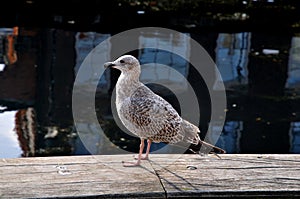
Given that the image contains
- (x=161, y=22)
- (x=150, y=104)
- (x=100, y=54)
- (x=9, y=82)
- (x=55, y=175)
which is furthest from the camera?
(x=161, y=22)

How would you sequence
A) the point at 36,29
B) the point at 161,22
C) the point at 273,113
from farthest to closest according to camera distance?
the point at 161,22
the point at 36,29
the point at 273,113

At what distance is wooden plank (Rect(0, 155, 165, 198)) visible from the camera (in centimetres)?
246

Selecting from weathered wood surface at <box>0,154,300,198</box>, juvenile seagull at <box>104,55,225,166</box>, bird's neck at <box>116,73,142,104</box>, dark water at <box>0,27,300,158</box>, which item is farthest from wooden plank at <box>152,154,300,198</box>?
dark water at <box>0,27,300,158</box>

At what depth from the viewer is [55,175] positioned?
8.61 ft

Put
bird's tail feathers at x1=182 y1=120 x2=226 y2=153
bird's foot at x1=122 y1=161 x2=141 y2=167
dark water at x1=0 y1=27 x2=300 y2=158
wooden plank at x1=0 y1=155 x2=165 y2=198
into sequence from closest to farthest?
wooden plank at x1=0 y1=155 x2=165 y2=198 < bird's foot at x1=122 y1=161 x2=141 y2=167 < bird's tail feathers at x1=182 y1=120 x2=226 y2=153 < dark water at x1=0 y1=27 x2=300 y2=158

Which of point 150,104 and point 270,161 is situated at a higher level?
point 150,104

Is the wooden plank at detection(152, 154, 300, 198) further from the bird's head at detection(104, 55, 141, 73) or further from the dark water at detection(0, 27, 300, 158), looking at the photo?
the dark water at detection(0, 27, 300, 158)

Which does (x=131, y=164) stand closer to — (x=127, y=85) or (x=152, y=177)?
(x=152, y=177)

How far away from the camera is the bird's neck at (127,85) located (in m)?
2.87

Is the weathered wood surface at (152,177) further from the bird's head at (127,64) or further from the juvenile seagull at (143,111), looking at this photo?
the bird's head at (127,64)

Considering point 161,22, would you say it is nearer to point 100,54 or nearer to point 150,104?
point 100,54

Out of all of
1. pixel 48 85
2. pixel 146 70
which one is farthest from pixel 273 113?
pixel 48 85

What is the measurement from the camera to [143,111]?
285 centimetres

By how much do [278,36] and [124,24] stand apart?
2.40 meters
